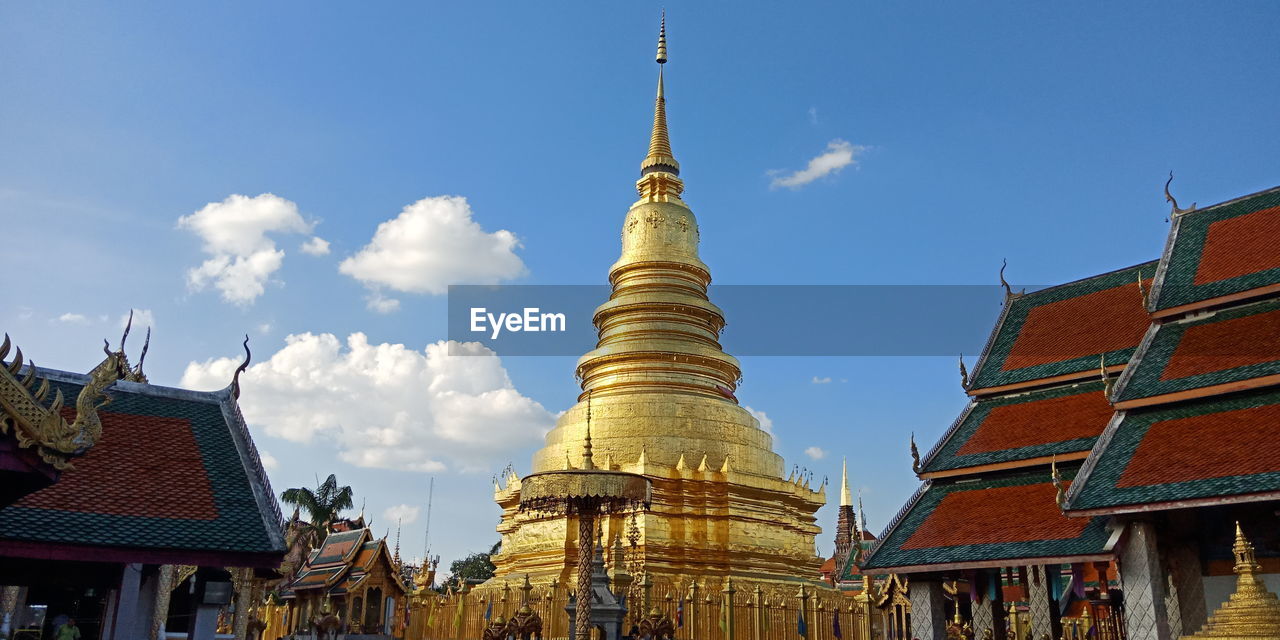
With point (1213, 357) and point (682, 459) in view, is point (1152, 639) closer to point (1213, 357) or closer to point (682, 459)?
point (1213, 357)

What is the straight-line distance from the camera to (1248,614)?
26.2 feet

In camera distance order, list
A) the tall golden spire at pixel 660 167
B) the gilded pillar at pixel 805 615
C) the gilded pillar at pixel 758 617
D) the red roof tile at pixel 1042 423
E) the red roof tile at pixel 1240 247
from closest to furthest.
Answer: the red roof tile at pixel 1240 247, the red roof tile at pixel 1042 423, the gilded pillar at pixel 758 617, the gilded pillar at pixel 805 615, the tall golden spire at pixel 660 167

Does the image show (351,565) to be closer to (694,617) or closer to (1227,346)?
(694,617)

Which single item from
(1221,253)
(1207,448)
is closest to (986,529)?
(1207,448)

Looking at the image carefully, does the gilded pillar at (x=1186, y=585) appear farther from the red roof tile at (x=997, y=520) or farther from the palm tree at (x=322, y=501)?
the palm tree at (x=322, y=501)

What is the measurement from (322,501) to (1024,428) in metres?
31.8

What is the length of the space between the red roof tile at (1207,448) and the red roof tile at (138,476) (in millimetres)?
11244

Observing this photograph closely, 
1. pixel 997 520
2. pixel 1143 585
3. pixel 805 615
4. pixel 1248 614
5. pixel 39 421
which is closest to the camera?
pixel 39 421

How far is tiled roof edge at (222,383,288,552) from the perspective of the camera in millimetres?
11727

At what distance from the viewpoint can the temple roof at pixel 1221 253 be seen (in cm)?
1295

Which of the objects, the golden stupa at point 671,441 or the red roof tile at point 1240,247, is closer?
the red roof tile at point 1240,247

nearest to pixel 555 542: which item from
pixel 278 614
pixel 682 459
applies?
pixel 682 459

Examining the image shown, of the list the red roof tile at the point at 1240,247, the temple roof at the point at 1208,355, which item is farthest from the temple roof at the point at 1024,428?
the red roof tile at the point at 1240,247

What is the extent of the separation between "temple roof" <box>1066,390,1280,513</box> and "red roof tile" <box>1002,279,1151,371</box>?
9.34 ft
